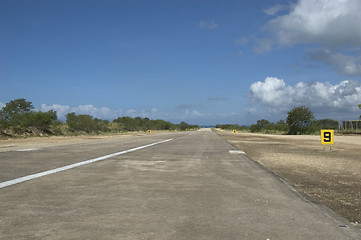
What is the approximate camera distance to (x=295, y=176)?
9.65 meters

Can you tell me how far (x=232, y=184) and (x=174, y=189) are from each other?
1.64 metres

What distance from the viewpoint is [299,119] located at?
6350cm

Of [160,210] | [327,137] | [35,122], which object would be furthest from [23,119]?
[160,210]

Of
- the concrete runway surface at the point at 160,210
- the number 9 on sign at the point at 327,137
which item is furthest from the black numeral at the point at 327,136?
the concrete runway surface at the point at 160,210

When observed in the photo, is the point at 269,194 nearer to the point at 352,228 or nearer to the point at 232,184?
the point at 232,184

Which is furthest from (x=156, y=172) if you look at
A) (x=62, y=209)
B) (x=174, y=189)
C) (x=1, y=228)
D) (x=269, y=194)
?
(x=1, y=228)

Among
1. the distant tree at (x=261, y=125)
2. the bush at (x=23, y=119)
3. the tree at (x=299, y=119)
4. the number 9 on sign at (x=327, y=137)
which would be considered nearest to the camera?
the number 9 on sign at (x=327, y=137)

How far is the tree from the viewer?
62.8 m

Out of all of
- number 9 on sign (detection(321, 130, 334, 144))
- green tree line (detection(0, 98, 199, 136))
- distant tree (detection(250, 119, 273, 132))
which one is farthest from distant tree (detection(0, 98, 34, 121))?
distant tree (detection(250, 119, 273, 132))

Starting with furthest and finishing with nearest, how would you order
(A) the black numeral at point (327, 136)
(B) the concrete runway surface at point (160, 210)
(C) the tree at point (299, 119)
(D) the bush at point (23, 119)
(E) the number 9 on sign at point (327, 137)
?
(C) the tree at point (299, 119) → (D) the bush at point (23, 119) → (A) the black numeral at point (327, 136) → (E) the number 9 on sign at point (327, 137) → (B) the concrete runway surface at point (160, 210)

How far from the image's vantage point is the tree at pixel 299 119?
62.8 meters

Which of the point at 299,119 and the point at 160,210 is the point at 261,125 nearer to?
the point at 299,119

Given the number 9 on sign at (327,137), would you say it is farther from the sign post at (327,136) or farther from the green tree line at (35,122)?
the green tree line at (35,122)

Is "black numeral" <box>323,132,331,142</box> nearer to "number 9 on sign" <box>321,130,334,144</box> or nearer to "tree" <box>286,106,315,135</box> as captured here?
"number 9 on sign" <box>321,130,334,144</box>
